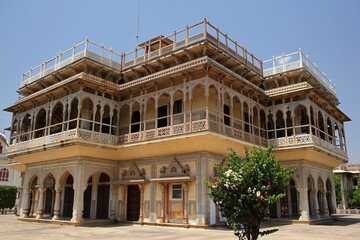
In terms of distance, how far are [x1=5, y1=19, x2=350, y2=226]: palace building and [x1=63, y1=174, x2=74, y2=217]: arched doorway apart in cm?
9

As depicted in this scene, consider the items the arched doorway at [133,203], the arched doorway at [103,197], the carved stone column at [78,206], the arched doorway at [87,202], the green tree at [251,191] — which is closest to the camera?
the green tree at [251,191]

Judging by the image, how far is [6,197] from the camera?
35.8m

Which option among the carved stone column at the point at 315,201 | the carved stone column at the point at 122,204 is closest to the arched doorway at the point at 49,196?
the carved stone column at the point at 122,204

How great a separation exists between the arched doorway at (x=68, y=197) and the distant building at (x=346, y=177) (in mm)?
42646

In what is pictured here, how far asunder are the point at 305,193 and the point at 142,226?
34.1 ft

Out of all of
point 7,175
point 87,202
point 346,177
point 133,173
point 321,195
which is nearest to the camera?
point 133,173

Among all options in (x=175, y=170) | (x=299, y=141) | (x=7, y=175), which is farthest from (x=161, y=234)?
(x=7, y=175)

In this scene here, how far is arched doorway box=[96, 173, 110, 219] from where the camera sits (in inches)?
810

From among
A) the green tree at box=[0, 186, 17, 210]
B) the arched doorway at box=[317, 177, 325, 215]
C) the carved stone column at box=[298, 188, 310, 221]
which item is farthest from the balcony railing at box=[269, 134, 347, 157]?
the green tree at box=[0, 186, 17, 210]

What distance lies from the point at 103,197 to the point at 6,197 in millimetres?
21238

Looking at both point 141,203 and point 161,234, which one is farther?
point 141,203

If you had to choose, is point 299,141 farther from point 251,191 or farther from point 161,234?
point 251,191

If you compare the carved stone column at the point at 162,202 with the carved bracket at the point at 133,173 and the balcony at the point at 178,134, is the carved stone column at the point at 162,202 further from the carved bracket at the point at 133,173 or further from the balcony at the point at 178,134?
the balcony at the point at 178,134

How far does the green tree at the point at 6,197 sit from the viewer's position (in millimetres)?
35406
